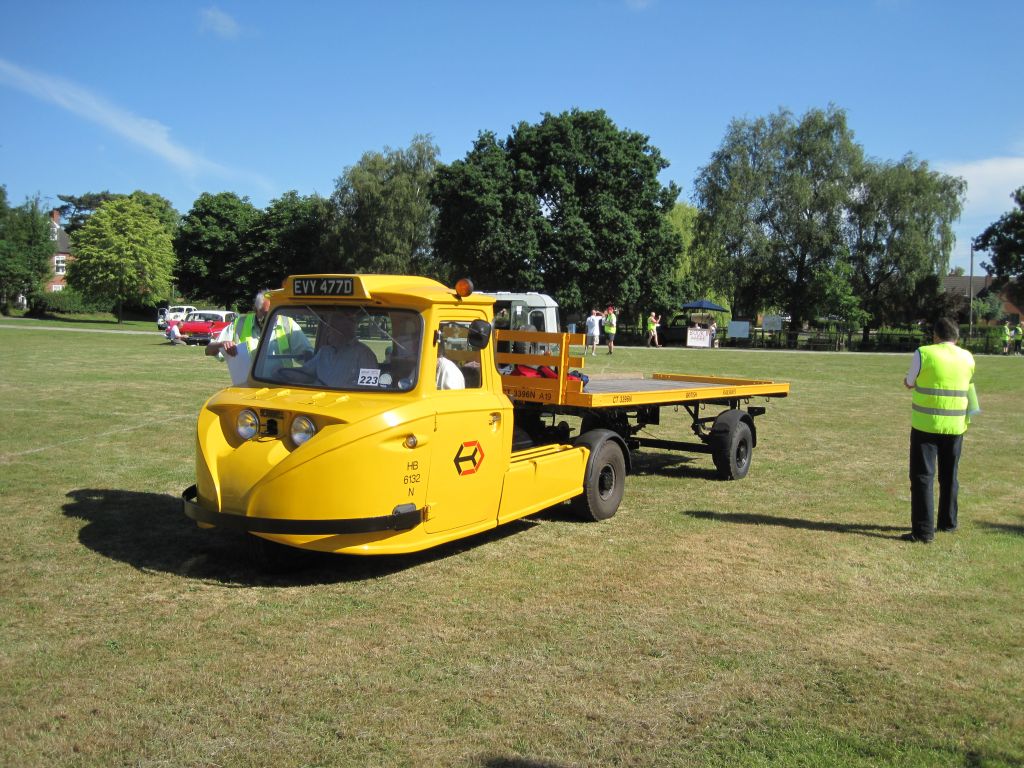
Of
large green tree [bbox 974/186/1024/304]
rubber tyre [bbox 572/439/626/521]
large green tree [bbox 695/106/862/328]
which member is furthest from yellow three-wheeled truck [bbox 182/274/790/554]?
large green tree [bbox 974/186/1024/304]

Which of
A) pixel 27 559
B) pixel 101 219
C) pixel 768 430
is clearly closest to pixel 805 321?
pixel 768 430

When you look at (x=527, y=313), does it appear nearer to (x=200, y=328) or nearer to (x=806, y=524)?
(x=806, y=524)

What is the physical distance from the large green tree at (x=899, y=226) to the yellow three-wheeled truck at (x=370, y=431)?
2051 inches

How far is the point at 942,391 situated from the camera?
7699 mm

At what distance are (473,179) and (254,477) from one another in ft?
148

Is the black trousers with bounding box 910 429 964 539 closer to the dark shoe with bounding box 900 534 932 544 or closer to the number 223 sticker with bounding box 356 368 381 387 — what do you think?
the dark shoe with bounding box 900 534 932 544

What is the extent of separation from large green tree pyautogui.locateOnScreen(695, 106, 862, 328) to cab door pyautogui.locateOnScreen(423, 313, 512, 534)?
5042 cm

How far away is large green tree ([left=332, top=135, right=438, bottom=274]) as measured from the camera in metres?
61.9

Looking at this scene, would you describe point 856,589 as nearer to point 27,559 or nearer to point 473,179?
point 27,559

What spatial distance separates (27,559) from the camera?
6.55m

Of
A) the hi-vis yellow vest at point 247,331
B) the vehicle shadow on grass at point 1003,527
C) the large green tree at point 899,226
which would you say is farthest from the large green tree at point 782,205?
the hi-vis yellow vest at point 247,331

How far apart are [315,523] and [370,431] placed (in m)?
0.70

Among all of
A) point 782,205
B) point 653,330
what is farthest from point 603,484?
point 782,205

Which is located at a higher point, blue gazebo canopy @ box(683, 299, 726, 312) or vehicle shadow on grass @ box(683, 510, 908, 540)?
blue gazebo canopy @ box(683, 299, 726, 312)
